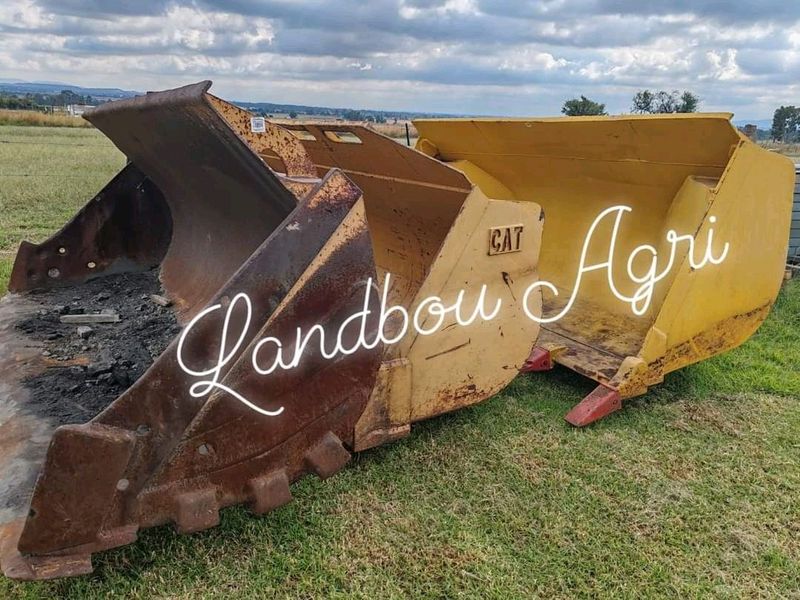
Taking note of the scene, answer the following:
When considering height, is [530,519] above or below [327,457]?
below

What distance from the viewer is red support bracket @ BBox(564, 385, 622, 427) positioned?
3.24 m

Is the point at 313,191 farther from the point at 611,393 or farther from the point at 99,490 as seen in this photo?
the point at 611,393

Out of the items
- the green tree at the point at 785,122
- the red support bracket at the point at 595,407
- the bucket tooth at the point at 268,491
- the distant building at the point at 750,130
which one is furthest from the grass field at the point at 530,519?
the green tree at the point at 785,122

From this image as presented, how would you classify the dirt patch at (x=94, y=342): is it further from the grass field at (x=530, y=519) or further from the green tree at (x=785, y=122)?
the green tree at (x=785, y=122)

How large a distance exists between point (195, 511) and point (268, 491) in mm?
236

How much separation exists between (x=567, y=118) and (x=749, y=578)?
2.48 metres

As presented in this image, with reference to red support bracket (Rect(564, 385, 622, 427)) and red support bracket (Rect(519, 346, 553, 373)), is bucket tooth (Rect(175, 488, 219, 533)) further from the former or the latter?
red support bracket (Rect(519, 346, 553, 373))

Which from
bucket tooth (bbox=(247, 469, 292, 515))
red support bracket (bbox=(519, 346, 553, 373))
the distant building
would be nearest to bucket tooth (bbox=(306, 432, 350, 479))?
bucket tooth (bbox=(247, 469, 292, 515))

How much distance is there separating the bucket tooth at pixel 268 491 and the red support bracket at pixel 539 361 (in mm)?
1791

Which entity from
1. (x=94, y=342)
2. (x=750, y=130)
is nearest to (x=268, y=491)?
(x=94, y=342)

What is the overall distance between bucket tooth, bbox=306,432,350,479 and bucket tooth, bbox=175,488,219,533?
13.6 inches

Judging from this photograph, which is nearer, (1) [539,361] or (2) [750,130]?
(1) [539,361]

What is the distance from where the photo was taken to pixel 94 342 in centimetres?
326

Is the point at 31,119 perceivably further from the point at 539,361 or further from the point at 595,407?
the point at 595,407
